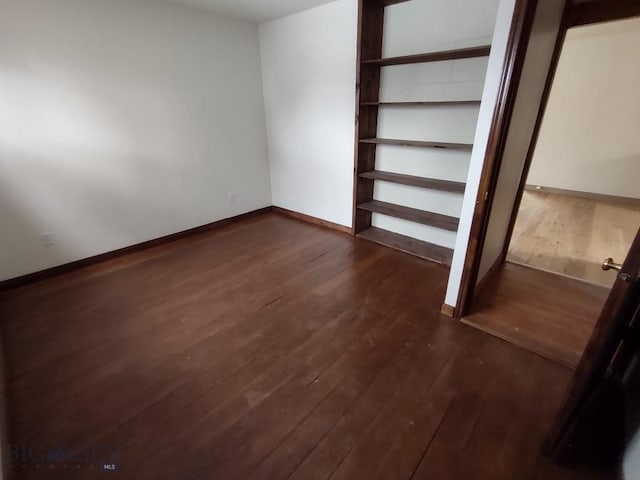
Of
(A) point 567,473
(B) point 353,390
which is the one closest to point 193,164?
(B) point 353,390

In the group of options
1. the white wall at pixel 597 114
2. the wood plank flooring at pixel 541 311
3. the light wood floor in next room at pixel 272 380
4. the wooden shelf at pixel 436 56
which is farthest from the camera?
the white wall at pixel 597 114

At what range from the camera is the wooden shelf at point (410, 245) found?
2.78 metres

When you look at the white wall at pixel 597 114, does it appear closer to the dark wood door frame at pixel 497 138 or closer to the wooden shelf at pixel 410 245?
the wooden shelf at pixel 410 245

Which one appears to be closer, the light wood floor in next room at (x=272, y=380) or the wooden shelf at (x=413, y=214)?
the light wood floor in next room at (x=272, y=380)

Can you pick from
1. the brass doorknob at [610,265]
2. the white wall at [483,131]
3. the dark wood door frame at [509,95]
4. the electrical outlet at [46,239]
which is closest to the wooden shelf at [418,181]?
the dark wood door frame at [509,95]

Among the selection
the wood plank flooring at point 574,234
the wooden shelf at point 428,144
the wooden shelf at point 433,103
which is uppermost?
the wooden shelf at point 433,103

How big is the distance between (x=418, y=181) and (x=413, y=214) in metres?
0.34

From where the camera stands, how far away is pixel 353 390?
151 cm

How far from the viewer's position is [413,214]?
2912 mm

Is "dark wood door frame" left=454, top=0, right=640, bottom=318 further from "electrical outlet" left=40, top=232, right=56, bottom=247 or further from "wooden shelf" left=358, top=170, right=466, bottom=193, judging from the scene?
"electrical outlet" left=40, top=232, right=56, bottom=247

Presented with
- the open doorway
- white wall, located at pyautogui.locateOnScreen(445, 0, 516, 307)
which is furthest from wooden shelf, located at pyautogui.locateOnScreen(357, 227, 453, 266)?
white wall, located at pyautogui.locateOnScreen(445, 0, 516, 307)

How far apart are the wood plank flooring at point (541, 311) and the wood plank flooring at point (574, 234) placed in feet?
0.87

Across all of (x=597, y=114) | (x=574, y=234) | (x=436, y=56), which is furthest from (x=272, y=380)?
(x=597, y=114)

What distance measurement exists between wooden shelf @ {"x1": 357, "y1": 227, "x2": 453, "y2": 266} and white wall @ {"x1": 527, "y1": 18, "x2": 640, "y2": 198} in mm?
3637
